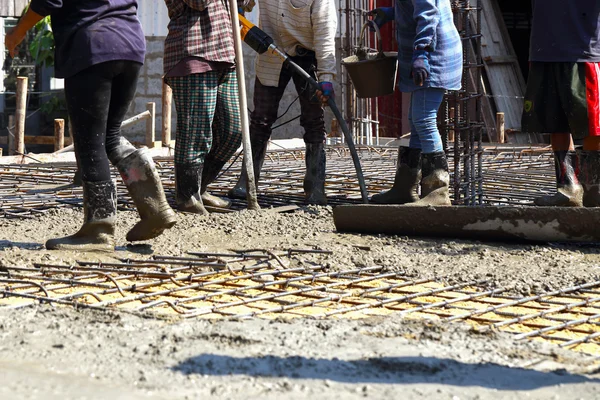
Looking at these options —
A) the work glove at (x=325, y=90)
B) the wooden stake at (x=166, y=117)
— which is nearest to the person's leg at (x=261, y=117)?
the work glove at (x=325, y=90)

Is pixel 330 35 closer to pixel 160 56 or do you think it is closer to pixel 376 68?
pixel 376 68

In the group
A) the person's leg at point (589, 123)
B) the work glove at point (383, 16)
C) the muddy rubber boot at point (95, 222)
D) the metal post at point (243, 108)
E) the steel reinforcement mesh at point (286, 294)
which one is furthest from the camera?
the work glove at point (383, 16)

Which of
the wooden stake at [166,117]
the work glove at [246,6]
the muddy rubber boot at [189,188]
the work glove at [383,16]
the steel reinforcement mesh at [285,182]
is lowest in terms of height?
the steel reinforcement mesh at [285,182]

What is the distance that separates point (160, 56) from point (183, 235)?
9.40m

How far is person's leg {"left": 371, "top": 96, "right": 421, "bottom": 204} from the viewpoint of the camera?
226 inches

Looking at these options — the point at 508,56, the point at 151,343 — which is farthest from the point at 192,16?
the point at 508,56

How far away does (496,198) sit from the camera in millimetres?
6242

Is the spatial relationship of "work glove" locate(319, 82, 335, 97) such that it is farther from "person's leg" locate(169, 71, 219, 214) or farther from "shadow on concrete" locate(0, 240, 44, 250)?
"shadow on concrete" locate(0, 240, 44, 250)

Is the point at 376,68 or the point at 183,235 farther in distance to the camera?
the point at 376,68

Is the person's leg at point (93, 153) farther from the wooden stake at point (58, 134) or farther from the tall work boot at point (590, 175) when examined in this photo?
the wooden stake at point (58, 134)

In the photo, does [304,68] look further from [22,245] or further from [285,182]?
[22,245]

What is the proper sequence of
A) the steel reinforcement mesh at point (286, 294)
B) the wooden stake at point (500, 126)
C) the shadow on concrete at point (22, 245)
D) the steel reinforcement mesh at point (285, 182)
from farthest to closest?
the wooden stake at point (500, 126), the steel reinforcement mesh at point (285, 182), the shadow on concrete at point (22, 245), the steel reinforcement mesh at point (286, 294)

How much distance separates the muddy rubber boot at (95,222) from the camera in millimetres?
4328

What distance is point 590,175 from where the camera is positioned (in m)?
5.12
